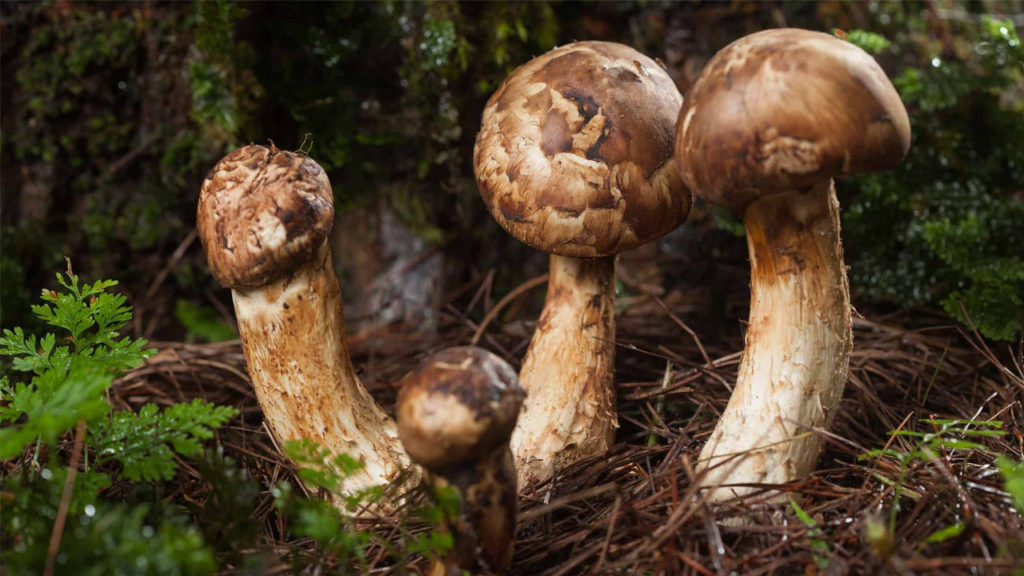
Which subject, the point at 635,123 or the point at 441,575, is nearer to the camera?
the point at 441,575

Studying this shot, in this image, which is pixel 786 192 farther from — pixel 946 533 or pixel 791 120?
pixel 946 533

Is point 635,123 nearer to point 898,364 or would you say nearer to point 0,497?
point 898,364

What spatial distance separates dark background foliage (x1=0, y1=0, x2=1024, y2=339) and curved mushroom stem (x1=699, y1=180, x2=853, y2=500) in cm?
106

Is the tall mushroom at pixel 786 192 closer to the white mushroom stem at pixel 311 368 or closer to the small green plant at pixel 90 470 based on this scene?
the white mushroom stem at pixel 311 368

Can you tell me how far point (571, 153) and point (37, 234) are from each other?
8.94 ft

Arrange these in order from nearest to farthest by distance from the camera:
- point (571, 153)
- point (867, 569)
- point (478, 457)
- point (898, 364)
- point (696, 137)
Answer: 1. point (867, 569)
2. point (478, 457)
3. point (696, 137)
4. point (571, 153)
5. point (898, 364)

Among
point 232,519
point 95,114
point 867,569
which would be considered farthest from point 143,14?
point 867,569

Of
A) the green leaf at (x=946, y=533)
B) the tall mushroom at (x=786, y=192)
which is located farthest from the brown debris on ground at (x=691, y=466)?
the tall mushroom at (x=786, y=192)

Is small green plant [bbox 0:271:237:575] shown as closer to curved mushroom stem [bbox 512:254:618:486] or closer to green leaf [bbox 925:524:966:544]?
curved mushroom stem [bbox 512:254:618:486]

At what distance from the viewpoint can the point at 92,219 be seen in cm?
346

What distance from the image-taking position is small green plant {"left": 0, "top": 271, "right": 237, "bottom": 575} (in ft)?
4.81

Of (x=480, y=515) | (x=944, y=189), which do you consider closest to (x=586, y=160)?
(x=480, y=515)

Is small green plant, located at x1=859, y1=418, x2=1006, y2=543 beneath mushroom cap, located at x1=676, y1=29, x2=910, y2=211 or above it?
beneath

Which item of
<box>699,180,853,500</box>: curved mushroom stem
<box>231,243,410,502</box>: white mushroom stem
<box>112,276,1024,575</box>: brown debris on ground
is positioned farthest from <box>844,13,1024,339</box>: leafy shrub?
<box>231,243,410,502</box>: white mushroom stem
